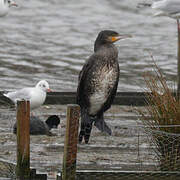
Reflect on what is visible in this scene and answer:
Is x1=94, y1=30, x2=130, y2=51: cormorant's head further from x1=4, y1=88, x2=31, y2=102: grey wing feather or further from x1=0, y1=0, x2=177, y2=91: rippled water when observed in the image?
x1=0, y1=0, x2=177, y2=91: rippled water

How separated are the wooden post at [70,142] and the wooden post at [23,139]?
1.33 ft

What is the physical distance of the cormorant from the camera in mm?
8273

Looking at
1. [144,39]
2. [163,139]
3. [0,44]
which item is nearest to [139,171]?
[163,139]

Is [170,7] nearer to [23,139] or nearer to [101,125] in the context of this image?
[101,125]

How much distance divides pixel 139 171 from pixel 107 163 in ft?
2.33

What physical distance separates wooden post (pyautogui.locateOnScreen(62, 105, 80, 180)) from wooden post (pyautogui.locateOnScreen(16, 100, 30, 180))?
1.33 feet

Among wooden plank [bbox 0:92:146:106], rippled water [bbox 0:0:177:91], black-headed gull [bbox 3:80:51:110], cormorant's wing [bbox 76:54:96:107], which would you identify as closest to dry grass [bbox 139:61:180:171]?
cormorant's wing [bbox 76:54:96:107]

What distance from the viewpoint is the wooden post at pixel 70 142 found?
685cm

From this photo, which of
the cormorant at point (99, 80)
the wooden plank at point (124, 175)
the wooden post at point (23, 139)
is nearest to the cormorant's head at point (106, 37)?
the cormorant at point (99, 80)

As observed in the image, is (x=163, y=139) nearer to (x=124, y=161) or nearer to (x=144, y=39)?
(x=124, y=161)

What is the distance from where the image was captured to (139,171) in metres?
7.11

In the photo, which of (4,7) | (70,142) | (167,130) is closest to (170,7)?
(4,7)

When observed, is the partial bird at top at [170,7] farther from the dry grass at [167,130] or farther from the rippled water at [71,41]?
the dry grass at [167,130]

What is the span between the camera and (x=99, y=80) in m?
8.31
